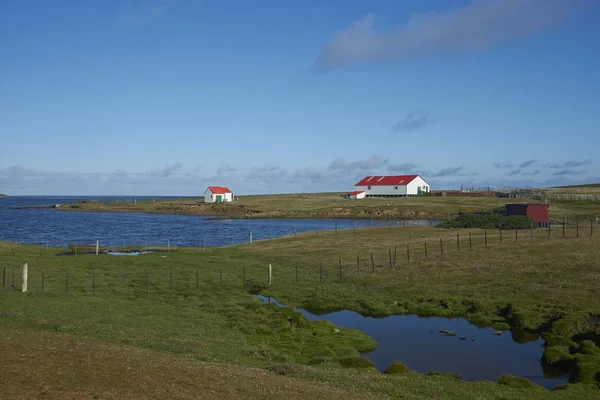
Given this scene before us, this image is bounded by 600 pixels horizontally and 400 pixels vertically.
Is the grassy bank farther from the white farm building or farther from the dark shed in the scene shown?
the dark shed

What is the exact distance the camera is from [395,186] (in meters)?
190

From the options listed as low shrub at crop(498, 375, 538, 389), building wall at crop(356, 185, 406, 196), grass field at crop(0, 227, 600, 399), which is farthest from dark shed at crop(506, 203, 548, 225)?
building wall at crop(356, 185, 406, 196)

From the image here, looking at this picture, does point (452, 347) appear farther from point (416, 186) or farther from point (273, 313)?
point (416, 186)

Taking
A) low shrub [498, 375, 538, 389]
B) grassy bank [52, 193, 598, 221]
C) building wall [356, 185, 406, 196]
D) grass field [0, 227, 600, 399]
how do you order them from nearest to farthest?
grass field [0, 227, 600, 399] → low shrub [498, 375, 538, 389] → grassy bank [52, 193, 598, 221] → building wall [356, 185, 406, 196]

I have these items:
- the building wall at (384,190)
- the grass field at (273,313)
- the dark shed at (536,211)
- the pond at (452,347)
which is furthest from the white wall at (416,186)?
the pond at (452,347)

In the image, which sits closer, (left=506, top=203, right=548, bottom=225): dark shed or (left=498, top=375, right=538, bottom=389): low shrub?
(left=498, top=375, right=538, bottom=389): low shrub

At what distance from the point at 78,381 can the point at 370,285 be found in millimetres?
35070

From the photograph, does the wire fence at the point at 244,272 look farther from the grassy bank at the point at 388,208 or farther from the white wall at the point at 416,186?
the white wall at the point at 416,186

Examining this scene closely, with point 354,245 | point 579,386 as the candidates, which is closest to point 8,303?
point 579,386

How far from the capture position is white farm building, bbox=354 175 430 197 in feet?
618

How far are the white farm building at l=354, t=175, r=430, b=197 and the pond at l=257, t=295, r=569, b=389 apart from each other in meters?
151

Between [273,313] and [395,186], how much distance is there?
156m

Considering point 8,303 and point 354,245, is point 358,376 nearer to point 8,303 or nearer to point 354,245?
point 8,303

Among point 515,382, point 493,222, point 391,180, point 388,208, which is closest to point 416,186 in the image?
point 391,180
